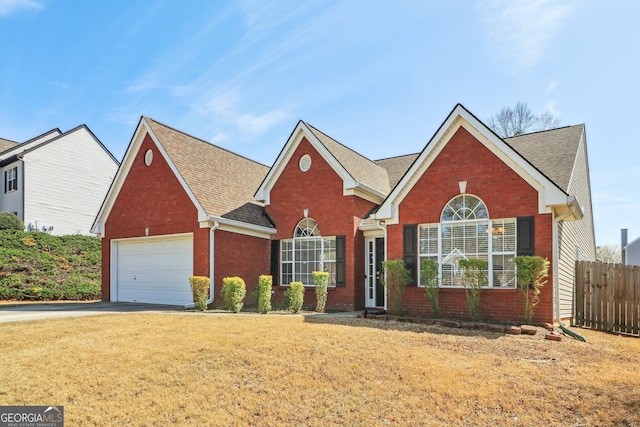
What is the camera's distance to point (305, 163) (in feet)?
52.7

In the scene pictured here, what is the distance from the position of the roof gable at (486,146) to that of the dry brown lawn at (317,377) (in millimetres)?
3579

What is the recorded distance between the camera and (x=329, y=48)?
12.2m

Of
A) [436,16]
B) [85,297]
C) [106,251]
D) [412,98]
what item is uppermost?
[436,16]

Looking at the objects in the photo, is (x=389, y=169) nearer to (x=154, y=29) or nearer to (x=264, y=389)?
(x=154, y=29)

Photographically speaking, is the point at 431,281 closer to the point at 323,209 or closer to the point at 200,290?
the point at 323,209

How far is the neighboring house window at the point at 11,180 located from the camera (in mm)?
28391

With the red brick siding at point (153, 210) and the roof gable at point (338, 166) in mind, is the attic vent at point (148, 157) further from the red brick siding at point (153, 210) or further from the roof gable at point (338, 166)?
the roof gable at point (338, 166)

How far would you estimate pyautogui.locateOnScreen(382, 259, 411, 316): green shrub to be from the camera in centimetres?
1237

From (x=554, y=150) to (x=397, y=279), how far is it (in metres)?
6.37

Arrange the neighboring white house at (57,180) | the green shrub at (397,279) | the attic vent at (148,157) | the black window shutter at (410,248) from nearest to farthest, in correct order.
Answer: the green shrub at (397,279)
the black window shutter at (410,248)
the attic vent at (148,157)
the neighboring white house at (57,180)

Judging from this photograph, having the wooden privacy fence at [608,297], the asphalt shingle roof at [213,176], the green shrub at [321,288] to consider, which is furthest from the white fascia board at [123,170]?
the wooden privacy fence at [608,297]

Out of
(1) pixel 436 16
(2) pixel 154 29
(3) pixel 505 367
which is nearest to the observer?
(3) pixel 505 367

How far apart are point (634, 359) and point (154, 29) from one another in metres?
13.4

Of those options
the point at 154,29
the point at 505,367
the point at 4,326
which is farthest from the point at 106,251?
the point at 505,367
